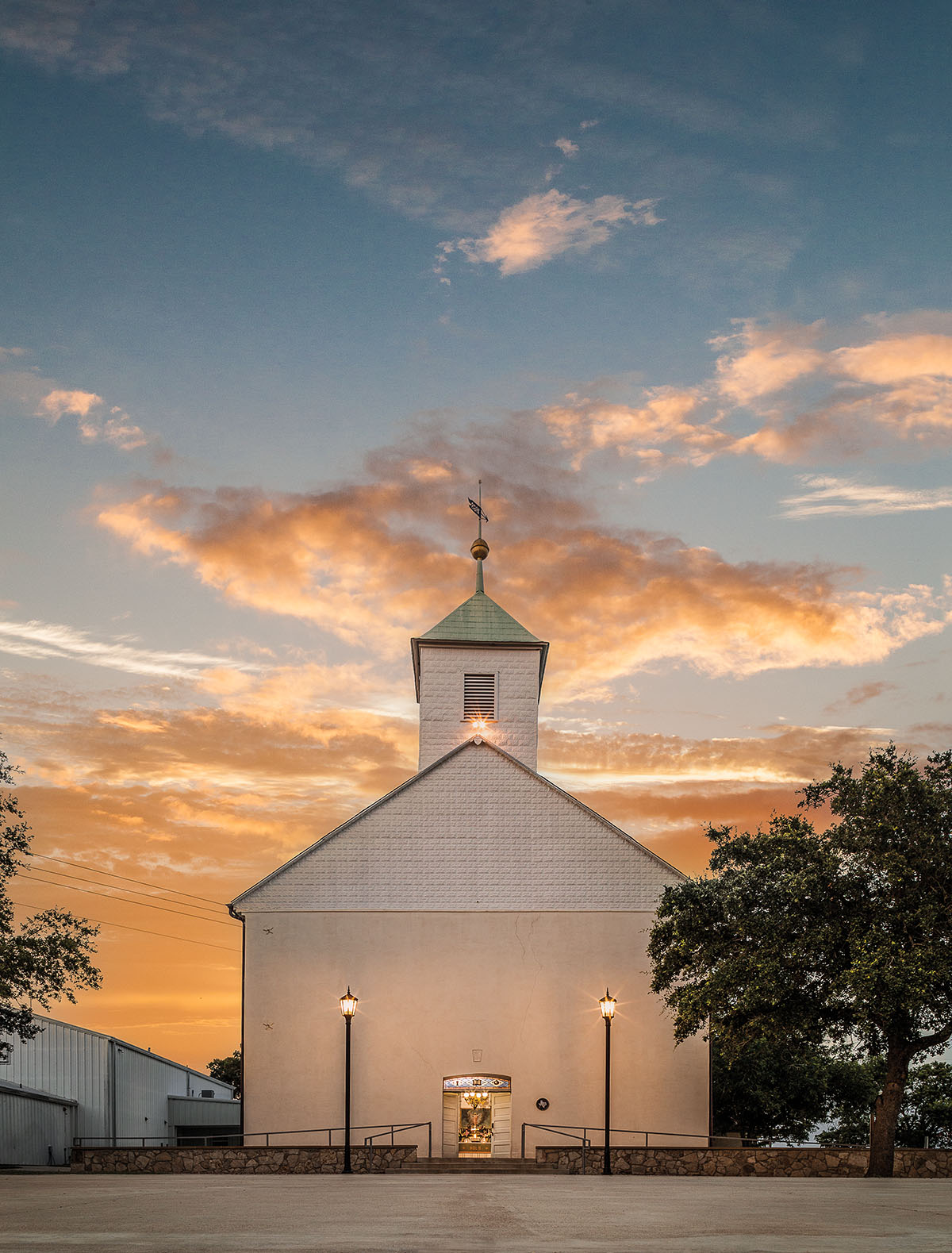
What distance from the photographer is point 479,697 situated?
47094mm

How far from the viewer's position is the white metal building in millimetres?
40500

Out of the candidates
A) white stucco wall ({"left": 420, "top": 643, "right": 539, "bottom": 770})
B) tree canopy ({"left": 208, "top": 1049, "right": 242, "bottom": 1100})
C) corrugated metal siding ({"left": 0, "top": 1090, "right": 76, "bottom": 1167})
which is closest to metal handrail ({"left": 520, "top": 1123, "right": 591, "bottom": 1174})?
white stucco wall ({"left": 420, "top": 643, "right": 539, "bottom": 770})

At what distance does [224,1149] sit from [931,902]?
18.3 metres

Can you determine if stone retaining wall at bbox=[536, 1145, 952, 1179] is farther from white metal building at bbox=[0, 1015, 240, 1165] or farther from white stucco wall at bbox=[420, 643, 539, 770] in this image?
white stucco wall at bbox=[420, 643, 539, 770]

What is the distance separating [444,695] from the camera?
46.8 m

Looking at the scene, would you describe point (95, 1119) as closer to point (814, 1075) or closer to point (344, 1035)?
point (344, 1035)

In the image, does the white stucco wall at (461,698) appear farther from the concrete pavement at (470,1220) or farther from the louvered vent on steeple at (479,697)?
the concrete pavement at (470,1220)

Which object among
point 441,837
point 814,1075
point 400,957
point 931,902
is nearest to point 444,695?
point 441,837

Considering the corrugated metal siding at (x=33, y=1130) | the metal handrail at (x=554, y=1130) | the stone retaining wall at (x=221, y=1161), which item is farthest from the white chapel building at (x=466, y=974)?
the corrugated metal siding at (x=33, y=1130)

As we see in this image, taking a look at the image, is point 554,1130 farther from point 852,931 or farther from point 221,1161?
point 852,931

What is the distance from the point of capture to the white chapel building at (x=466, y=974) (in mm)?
36250

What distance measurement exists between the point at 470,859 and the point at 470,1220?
27624 mm

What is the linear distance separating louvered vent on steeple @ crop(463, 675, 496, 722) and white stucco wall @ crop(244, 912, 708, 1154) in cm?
1046

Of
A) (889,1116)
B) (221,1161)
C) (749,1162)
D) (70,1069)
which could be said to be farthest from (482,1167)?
(70,1069)
